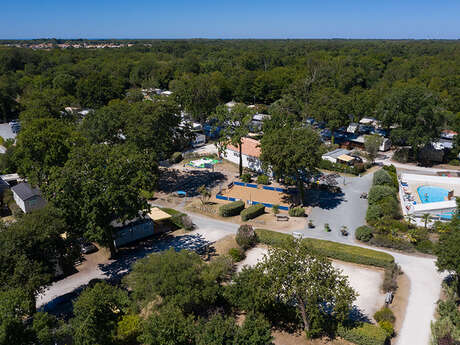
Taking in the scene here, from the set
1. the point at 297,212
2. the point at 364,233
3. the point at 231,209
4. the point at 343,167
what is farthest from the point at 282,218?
the point at 343,167

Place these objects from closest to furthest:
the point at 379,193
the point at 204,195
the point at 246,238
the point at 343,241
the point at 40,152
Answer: the point at 246,238 → the point at 343,241 → the point at 40,152 → the point at 379,193 → the point at 204,195

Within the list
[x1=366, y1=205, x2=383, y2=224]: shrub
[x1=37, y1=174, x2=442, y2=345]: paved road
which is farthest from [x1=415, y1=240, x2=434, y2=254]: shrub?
[x1=366, y1=205, x2=383, y2=224]: shrub

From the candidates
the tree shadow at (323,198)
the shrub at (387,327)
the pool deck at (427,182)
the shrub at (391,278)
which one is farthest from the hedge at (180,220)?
the pool deck at (427,182)

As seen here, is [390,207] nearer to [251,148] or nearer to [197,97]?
[251,148]

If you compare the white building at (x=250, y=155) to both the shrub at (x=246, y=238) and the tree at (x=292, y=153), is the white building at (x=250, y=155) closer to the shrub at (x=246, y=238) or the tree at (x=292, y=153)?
the tree at (x=292, y=153)

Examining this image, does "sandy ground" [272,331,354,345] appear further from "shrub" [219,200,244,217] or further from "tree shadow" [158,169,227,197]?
"tree shadow" [158,169,227,197]

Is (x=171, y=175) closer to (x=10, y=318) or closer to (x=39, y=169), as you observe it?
(x=39, y=169)

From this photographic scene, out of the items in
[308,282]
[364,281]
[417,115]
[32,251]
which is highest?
[417,115]
